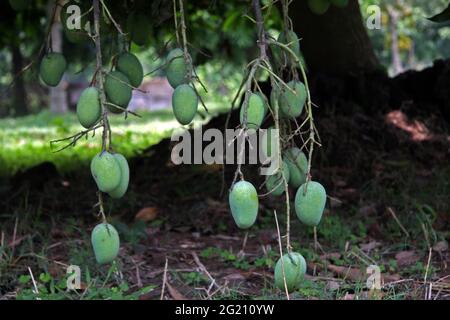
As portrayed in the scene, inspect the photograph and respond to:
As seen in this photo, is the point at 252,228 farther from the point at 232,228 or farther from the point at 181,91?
the point at 181,91

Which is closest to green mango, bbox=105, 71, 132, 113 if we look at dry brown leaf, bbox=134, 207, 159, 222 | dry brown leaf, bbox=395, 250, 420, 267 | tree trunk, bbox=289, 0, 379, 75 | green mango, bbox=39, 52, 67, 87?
green mango, bbox=39, 52, 67, 87

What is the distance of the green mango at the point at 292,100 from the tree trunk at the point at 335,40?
2.01 m

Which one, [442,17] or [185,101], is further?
[442,17]

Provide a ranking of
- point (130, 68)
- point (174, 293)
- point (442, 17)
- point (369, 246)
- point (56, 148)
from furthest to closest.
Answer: point (56, 148) < point (369, 246) < point (442, 17) < point (174, 293) < point (130, 68)

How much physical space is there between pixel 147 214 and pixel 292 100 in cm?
149

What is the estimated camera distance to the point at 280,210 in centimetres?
284

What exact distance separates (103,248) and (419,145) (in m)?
2.16

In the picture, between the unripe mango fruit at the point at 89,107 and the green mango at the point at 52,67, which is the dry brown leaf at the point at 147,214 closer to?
the green mango at the point at 52,67

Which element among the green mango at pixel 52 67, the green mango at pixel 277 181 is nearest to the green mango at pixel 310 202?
the green mango at pixel 277 181

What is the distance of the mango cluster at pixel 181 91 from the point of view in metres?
1.41

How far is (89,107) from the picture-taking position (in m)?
1.38

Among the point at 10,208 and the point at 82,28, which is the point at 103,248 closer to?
the point at 82,28

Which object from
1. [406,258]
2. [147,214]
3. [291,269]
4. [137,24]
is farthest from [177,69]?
[147,214]

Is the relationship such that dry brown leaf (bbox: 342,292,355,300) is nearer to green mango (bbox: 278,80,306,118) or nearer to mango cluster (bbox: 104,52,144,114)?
green mango (bbox: 278,80,306,118)
